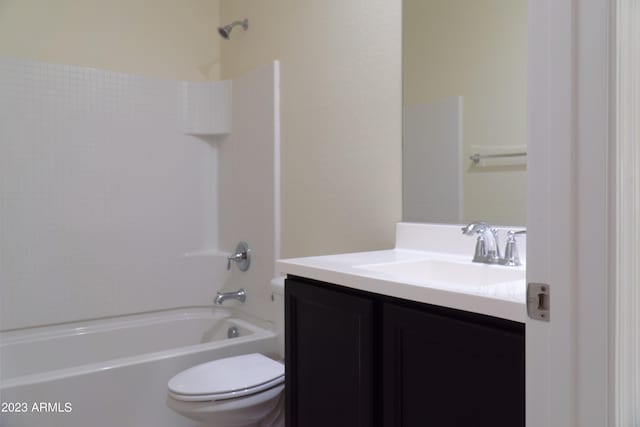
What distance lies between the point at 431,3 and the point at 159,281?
79.3 inches

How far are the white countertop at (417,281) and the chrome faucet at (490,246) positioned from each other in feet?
0.13

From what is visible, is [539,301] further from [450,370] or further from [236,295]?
[236,295]

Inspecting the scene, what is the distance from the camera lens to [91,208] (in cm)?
250

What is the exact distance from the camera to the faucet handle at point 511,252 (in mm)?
1280

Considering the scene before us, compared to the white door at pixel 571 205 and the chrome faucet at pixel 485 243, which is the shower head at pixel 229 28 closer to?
the chrome faucet at pixel 485 243

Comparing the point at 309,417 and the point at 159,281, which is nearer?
the point at 309,417

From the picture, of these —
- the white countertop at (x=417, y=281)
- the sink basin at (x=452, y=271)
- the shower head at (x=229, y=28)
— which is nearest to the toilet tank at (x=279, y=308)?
the white countertop at (x=417, y=281)

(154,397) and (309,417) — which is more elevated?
(309,417)

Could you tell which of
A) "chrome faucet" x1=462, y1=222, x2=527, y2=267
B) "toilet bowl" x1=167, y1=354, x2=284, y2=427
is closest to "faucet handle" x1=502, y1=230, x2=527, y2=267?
"chrome faucet" x1=462, y1=222, x2=527, y2=267

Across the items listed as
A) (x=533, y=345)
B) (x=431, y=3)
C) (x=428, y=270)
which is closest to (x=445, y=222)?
(x=428, y=270)

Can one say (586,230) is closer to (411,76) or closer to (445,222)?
(445,222)

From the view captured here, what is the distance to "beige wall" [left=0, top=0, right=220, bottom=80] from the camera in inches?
94.7

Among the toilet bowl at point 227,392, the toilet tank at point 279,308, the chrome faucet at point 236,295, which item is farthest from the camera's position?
the chrome faucet at point 236,295

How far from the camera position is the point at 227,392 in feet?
5.22
